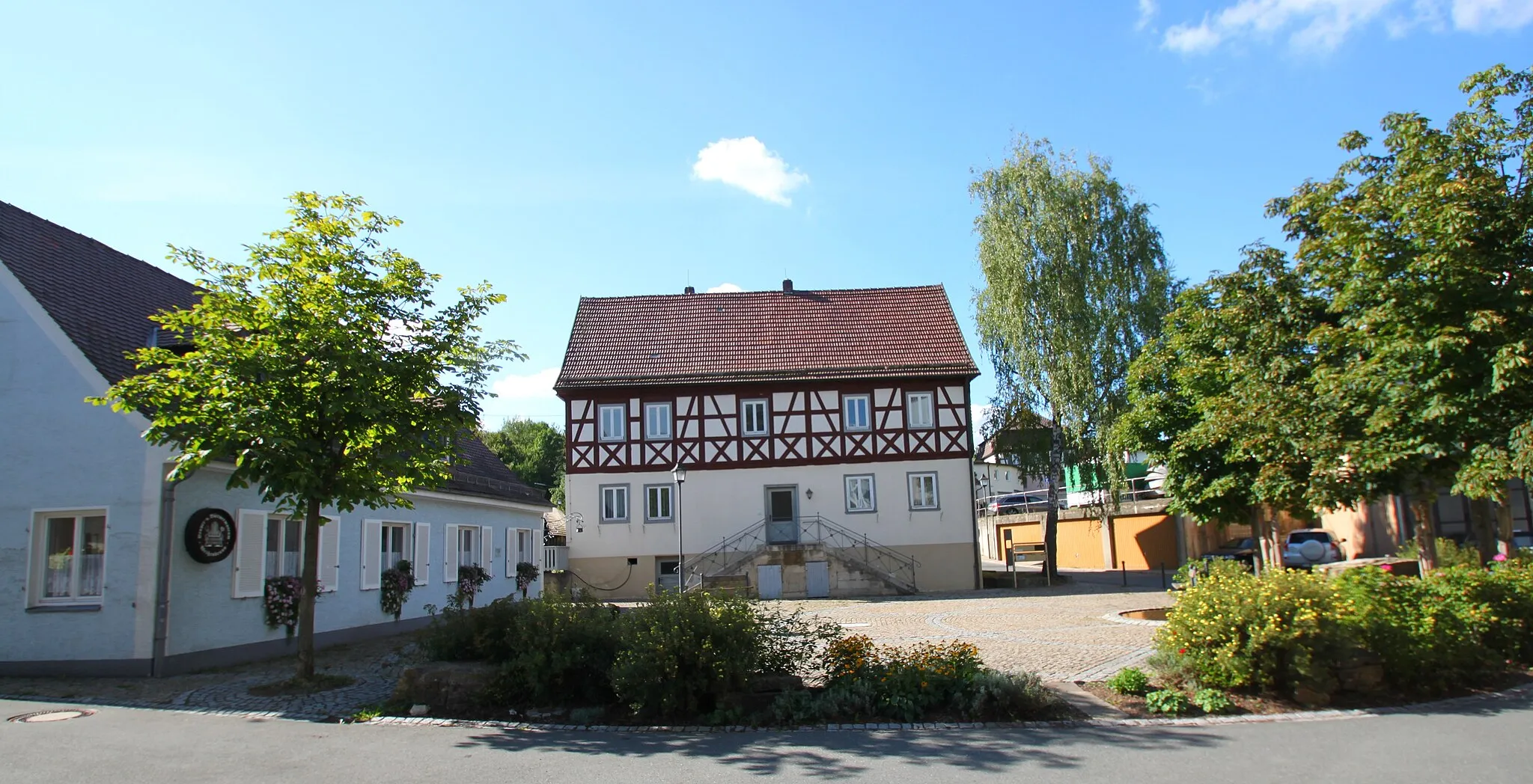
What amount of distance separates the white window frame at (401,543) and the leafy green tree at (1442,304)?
1636 centimetres

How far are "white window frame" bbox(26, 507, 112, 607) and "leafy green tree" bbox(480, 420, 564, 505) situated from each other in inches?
2068

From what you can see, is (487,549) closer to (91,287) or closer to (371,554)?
(371,554)

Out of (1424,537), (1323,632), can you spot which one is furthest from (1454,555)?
(1323,632)

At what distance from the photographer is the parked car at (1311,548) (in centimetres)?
2846

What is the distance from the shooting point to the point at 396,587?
1920 centimetres

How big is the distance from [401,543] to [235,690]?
831cm

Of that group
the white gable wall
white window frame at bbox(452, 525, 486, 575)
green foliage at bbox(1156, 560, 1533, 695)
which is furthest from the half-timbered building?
green foliage at bbox(1156, 560, 1533, 695)

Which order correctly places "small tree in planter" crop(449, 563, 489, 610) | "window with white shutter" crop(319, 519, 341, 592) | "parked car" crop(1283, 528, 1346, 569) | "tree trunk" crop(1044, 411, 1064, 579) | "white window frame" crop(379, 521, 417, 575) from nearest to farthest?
1. "window with white shutter" crop(319, 519, 341, 592)
2. "white window frame" crop(379, 521, 417, 575)
3. "small tree in planter" crop(449, 563, 489, 610)
4. "parked car" crop(1283, 528, 1346, 569)
5. "tree trunk" crop(1044, 411, 1064, 579)

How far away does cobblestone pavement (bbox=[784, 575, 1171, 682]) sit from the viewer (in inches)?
511

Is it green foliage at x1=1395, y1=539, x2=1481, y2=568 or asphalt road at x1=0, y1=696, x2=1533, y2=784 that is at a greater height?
green foliage at x1=1395, y1=539, x2=1481, y2=568

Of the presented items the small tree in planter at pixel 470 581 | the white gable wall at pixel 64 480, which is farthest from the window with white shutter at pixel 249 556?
the small tree in planter at pixel 470 581

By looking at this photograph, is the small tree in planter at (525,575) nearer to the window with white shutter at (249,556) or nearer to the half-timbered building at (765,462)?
the half-timbered building at (765,462)

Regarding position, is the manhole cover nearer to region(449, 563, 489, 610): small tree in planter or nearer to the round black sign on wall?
the round black sign on wall

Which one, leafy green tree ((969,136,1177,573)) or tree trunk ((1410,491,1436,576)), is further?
leafy green tree ((969,136,1177,573))
